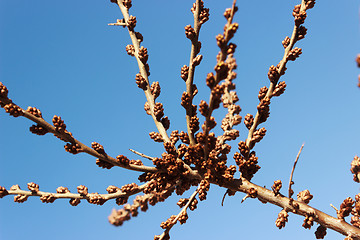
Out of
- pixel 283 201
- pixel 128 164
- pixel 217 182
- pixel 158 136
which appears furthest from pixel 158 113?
pixel 283 201

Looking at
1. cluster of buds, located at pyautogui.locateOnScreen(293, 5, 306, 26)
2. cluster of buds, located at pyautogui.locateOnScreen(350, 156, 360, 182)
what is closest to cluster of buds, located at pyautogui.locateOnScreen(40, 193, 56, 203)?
cluster of buds, located at pyautogui.locateOnScreen(293, 5, 306, 26)

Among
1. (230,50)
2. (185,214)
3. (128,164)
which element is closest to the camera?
(230,50)

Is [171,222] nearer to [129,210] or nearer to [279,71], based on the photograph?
[129,210]

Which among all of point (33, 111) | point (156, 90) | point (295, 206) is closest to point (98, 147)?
point (33, 111)

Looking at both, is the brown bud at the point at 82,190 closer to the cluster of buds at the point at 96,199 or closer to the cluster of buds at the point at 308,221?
the cluster of buds at the point at 96,199

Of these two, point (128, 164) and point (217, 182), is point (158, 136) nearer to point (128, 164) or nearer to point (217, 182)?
point (128, 164)

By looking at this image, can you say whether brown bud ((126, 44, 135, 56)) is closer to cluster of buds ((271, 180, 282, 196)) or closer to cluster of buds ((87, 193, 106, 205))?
cluster of buds ((87, 193, 106, 205))
